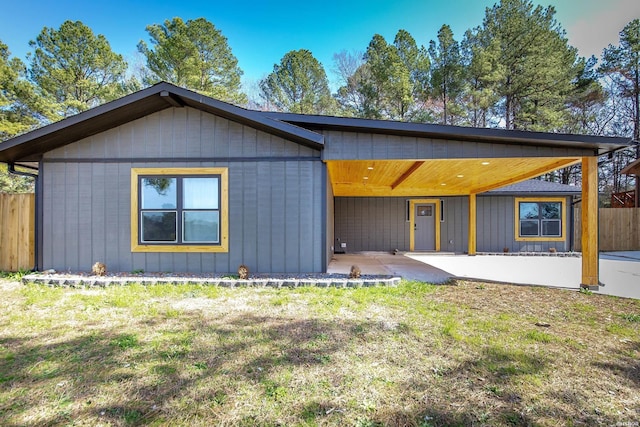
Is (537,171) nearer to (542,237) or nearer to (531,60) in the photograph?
(542,237)

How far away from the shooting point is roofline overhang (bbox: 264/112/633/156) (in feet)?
15.7

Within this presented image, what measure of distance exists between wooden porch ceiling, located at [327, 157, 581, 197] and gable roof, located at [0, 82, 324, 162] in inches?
49.2

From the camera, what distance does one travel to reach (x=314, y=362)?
2492 millimetres

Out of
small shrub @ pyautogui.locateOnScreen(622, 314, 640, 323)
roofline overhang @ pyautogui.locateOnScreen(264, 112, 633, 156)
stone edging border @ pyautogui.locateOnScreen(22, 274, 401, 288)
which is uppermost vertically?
roofline overhang @ pyautogui.locateOnScreen(264, 112, 633, 156)

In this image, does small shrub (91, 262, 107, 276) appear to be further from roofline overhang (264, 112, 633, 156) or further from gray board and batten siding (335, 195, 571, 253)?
gray board and batten siding (335, 195, 571, 253)

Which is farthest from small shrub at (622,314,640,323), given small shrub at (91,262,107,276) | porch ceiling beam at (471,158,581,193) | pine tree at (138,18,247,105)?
pine tree at (138,18,247,105)

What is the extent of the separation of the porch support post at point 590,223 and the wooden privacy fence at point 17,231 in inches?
393

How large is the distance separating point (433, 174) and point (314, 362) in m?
5.93

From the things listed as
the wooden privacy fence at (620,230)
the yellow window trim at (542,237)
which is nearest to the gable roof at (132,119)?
the yellow window trim at (542,237)

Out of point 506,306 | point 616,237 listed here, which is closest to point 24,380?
point 506,306

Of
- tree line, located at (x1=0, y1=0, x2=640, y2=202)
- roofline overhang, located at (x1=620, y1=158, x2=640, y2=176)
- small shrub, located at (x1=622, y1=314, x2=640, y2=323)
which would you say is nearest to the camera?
small shrub, located at (x1=622, y1=314, x2=640, y2=323)

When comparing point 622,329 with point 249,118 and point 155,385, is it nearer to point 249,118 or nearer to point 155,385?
point 155,385

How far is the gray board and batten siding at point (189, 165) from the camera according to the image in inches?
222

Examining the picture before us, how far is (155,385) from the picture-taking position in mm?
2146
